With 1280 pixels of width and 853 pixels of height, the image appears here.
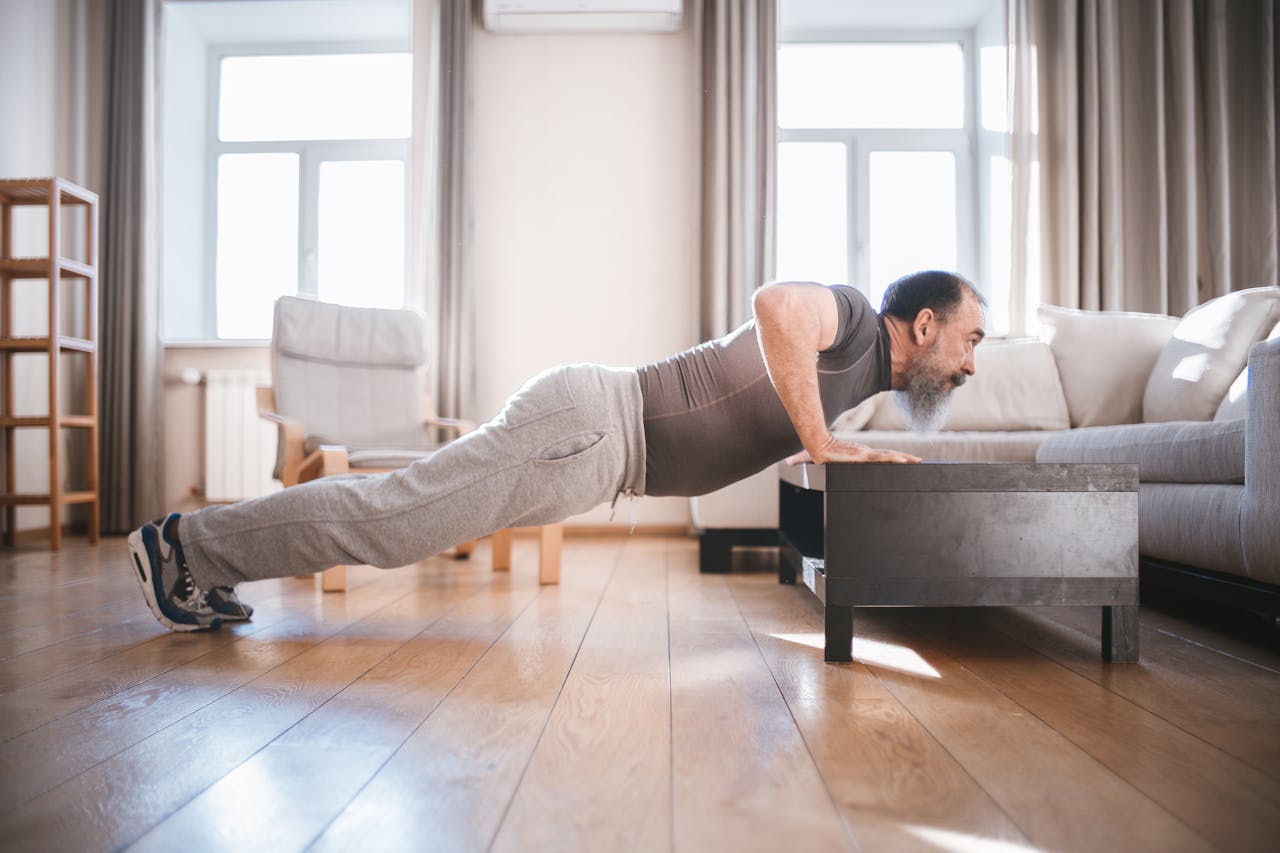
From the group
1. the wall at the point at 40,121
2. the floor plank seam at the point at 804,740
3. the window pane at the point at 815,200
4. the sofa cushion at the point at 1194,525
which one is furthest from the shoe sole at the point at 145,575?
the window pane at the point at 815,200

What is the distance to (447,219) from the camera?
3.78m

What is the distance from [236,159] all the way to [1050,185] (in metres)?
4.05

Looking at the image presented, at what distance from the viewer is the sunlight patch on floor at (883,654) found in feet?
4.50

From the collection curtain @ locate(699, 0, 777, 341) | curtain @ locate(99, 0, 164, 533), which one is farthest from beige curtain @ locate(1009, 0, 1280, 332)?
curtain @ locate(99, 0, 164, 533)

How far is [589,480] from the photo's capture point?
1528 mm

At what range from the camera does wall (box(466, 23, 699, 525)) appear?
3.90m

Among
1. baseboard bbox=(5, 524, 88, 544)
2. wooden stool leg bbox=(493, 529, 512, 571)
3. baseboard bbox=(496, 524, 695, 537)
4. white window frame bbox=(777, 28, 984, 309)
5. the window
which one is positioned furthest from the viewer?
the window

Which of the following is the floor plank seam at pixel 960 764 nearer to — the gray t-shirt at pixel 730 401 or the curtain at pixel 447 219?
the gray t-shirt at pixel 730 401

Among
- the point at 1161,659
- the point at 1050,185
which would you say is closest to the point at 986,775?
the point at 1161,659

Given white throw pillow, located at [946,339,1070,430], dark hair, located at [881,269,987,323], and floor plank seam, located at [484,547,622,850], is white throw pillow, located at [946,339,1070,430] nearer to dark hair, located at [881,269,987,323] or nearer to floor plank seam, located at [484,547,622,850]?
dark hair, located at [881,269,987,323]

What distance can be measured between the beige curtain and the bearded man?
2.44m

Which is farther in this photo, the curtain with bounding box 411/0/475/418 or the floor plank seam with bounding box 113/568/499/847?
the curtain with bounding box 411/0/475/418

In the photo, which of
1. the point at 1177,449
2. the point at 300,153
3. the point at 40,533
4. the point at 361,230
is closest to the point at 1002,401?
the point at 1177,449

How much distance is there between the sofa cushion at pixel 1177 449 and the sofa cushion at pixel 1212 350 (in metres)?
0.48
